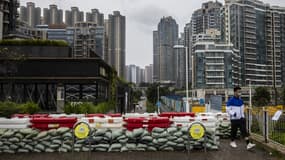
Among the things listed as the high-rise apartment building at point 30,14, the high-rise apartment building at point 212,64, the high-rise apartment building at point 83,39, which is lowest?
the high-rise apartment building at point 212,64

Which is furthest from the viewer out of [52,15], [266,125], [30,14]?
[52,15]

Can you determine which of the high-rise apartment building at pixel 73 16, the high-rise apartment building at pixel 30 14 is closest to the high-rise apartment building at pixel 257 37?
the high-rise apartment building at pixel 73 16

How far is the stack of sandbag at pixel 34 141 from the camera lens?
31.6 feet

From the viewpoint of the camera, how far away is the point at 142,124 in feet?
32.3

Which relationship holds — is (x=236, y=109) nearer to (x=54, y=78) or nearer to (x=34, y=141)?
(x=34, y=141)

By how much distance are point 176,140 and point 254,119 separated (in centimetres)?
593

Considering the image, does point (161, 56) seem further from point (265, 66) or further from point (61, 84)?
point (61, 84)

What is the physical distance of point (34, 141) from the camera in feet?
31.8

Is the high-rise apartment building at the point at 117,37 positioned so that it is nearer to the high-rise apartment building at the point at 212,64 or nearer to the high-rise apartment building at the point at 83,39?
the high-rise apartment building at the point at 83,39

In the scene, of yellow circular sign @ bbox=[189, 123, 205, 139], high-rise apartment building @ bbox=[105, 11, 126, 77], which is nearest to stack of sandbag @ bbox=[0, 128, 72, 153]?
yellow circular sign @ bbox=[189, 123, 205, 139]

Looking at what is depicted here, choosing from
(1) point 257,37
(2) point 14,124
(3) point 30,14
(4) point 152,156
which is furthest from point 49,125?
(3) point 30,14

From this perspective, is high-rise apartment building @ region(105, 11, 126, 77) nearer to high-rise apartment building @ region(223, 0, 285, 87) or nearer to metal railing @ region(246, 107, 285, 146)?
high-rise apartment building @ region(223, 0, 285, 87)

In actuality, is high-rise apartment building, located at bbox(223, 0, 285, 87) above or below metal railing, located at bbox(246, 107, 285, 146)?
above

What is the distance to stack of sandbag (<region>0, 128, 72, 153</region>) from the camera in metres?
9.63
